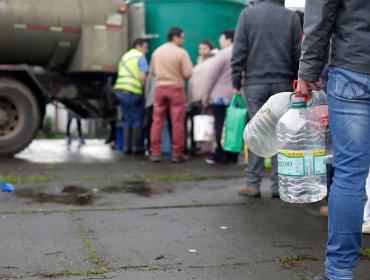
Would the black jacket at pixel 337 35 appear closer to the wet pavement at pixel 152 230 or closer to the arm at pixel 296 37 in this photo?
the wet pavement at pixel 152 230

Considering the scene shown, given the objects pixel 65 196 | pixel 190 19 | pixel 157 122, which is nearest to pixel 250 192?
pixel 65 196

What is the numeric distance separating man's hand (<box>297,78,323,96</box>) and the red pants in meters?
5.47

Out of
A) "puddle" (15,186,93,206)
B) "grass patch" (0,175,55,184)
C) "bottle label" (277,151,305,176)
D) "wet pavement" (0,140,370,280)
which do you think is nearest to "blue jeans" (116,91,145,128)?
"wet pavement" (0,140,370,280)

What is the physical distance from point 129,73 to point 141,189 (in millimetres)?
3192

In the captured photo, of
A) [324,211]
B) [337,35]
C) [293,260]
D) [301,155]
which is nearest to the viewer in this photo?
[337,35]

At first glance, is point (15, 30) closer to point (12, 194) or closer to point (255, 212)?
point (12, 194)

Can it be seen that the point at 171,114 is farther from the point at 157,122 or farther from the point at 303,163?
the point at 303,163

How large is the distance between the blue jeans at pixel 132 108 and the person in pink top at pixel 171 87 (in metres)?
0.72

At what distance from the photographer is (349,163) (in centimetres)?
279

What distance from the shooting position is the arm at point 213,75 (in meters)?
8.10

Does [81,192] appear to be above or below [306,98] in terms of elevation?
below

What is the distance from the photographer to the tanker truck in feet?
27.1

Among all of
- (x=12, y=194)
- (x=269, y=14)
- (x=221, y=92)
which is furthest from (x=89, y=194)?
(x=221, y=92)


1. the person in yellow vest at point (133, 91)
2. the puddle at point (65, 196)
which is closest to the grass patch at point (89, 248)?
the puddle at point (65, 196)
